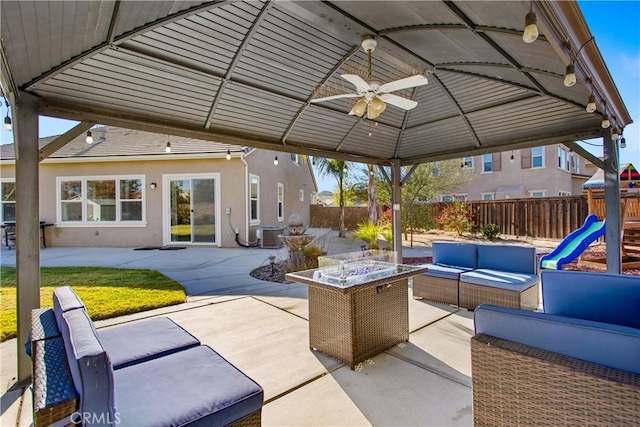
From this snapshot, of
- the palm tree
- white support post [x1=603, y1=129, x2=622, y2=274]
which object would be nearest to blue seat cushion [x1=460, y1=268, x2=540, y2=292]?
white support post [x1=603, y1=129, x2=622, y2=274]

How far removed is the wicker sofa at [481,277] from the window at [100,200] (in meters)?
10.4

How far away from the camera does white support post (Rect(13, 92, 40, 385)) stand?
9.70 ft

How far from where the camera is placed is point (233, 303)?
200 inches

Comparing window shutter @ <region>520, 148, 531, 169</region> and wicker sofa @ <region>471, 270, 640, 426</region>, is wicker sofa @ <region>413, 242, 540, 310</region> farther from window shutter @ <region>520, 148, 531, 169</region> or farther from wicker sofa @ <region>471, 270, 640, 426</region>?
window shutter @ <region>520, 148, 531, 169</region>

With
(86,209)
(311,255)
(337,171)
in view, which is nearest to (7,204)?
(86,209)

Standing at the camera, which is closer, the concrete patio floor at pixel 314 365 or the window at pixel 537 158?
the concrete patio floor at pixel 314 365

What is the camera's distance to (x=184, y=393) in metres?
1.70

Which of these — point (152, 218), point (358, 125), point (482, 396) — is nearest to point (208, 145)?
point (152, 218)

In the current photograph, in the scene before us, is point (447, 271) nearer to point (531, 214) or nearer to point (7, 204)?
point (531, 214)

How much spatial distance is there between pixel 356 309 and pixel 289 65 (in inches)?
125

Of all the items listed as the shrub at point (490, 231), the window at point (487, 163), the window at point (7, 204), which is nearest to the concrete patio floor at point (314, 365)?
the shrub at point (490, 231)

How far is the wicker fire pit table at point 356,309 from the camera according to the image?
3039mm

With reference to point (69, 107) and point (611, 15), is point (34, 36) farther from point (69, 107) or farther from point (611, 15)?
point (611, 15)

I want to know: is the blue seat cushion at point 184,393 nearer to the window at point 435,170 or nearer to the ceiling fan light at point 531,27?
the ceiling fan light at point 531,27
